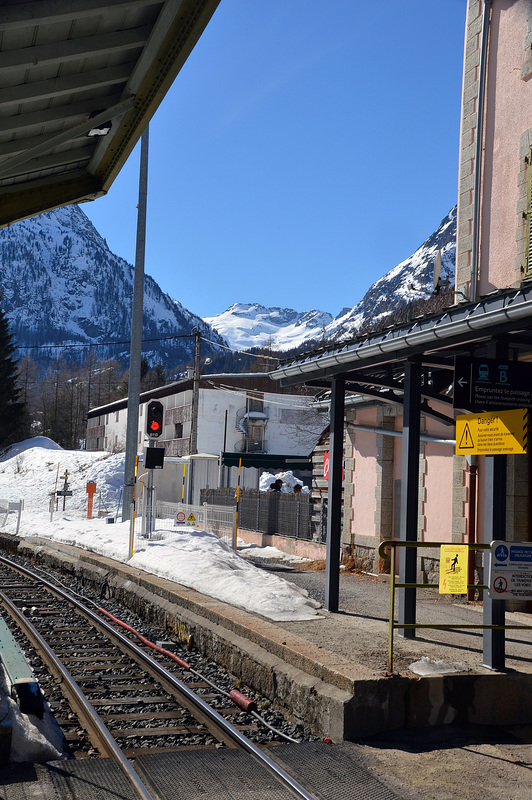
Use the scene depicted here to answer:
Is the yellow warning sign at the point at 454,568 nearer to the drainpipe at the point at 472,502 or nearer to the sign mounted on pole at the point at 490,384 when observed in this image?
the sign mounted on pole at the point at 490,384

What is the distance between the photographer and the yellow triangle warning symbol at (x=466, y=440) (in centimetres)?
806

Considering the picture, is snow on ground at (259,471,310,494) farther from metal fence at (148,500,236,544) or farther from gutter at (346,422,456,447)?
gutter at (346,422,456,447)

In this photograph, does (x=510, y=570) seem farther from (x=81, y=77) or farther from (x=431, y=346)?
(x=81, y=77)

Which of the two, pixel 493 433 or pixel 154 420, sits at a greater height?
pixel 154 420

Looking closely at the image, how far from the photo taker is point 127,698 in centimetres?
793

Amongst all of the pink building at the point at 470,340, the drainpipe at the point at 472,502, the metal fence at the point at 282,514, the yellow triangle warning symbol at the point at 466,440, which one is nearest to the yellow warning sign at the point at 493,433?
the yellow triangle warning symbol at the point at 466,440

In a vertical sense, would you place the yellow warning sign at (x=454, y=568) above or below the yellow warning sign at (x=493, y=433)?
below

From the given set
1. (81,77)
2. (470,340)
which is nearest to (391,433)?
(470,340)

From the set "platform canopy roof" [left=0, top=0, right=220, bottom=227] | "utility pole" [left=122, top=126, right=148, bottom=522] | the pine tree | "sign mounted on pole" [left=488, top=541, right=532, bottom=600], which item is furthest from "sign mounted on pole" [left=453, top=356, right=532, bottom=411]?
the pine tree

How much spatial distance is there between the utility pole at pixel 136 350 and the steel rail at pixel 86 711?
9.72 metres

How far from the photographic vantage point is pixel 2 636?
7832 mm

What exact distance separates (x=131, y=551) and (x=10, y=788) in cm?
1160

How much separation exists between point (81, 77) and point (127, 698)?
598 cm

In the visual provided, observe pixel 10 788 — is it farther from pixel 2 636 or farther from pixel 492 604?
pixel 492 604
